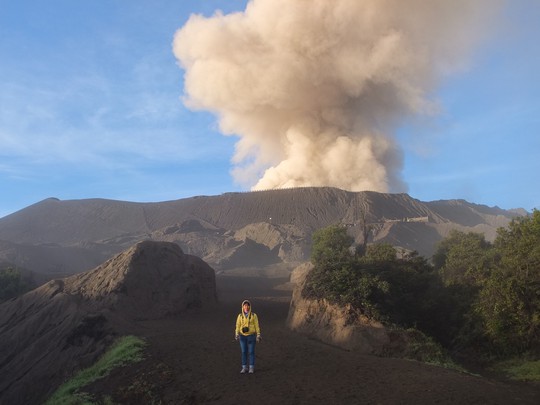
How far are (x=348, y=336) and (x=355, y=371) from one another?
442 centimetres

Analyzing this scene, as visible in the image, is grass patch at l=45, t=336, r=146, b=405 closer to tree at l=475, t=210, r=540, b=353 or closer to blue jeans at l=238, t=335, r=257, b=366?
blue jeans at l=238, t=335, r=257, b=366

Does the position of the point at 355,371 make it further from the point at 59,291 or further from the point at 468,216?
the point at 468,216

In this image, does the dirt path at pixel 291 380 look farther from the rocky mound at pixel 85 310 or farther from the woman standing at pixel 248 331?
the rocky mound at pixel 85 310

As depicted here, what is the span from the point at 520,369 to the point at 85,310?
55.8 ft

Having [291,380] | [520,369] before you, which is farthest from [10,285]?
[520,369]

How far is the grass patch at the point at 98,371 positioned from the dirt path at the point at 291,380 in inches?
17.8

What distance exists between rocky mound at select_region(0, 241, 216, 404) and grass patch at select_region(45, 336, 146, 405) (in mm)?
1589

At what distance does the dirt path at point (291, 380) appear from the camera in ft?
29.4

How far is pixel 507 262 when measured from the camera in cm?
1623

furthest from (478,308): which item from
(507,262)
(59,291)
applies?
(59,291)

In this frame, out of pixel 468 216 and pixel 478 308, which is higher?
pixel 468 216

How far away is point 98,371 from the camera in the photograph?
13367 millimetres

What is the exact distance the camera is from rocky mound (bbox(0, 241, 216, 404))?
54.3 ft

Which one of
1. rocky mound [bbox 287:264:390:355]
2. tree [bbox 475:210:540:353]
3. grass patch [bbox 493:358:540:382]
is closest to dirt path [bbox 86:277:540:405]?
rocky mound [bbox 287:264:390:355]
